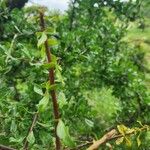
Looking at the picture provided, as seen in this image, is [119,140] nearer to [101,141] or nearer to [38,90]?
[101,141]

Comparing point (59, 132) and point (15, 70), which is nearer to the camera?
point (59, 132)

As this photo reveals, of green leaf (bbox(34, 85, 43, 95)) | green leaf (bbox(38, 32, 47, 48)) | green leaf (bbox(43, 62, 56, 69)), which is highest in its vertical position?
green leaf (bbox(38, 32, 47, 48))

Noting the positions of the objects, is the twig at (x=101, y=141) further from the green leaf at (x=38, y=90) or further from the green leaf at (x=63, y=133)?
the green leaf at (x=38, y=90)

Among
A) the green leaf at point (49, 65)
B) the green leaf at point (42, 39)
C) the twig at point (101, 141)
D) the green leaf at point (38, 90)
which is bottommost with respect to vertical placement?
the twig at point (101, 141)

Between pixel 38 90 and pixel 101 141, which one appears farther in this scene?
pixel 38 90

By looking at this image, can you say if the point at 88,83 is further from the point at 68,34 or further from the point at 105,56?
the point at 68,34

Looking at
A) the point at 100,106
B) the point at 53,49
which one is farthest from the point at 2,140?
the point at 100,106

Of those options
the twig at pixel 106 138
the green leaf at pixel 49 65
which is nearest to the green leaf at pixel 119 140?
the twig at pixel 106 138

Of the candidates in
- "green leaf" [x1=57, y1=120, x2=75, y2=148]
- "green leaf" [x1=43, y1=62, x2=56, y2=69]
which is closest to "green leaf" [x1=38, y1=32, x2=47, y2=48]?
"green leaf" [x1=43, y1=62, x2=56, y2=69]

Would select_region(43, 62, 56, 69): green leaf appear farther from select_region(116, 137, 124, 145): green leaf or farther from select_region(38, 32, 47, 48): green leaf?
select_region(116, 137, 124, 145): green leaf

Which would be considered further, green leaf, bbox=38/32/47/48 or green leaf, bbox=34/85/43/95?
green leaf, bbox=34/85/43/95

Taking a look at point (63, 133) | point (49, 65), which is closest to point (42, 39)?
point (49, 65)

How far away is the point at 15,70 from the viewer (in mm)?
2910

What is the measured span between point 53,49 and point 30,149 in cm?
114
